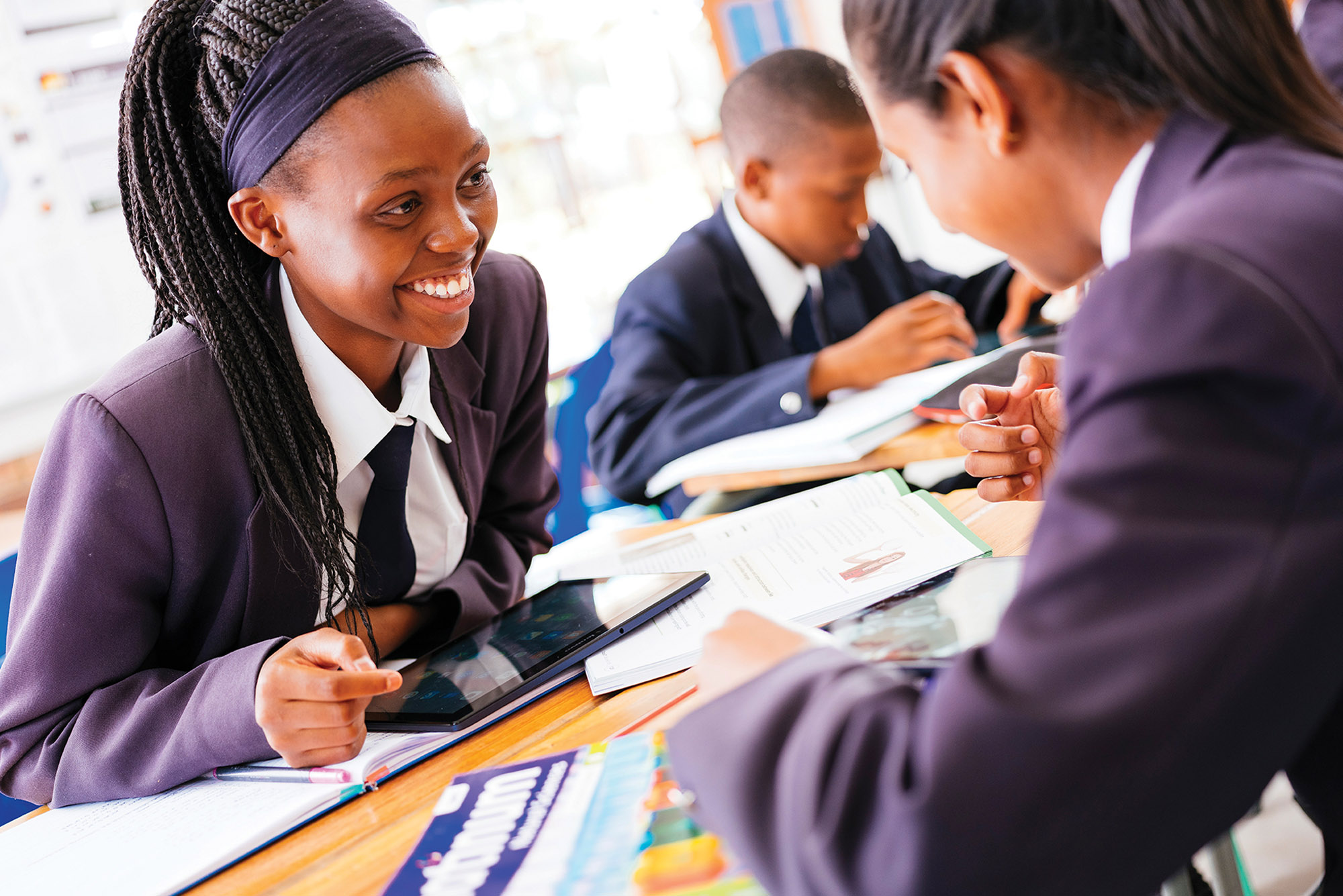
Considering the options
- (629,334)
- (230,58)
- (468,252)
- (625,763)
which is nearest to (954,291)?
(629,334)

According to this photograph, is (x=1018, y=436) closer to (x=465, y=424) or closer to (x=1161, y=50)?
(x=1161, y=50)

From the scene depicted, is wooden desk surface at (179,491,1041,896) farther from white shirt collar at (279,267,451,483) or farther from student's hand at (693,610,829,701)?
white shirt collar at (279,267,451,483)

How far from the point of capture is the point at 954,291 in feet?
8.18

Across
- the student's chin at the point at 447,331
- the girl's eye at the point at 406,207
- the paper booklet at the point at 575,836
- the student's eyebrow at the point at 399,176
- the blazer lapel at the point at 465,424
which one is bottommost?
the paper booklet at the point at 575,836

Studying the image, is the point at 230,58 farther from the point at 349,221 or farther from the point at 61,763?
the point at 61,763

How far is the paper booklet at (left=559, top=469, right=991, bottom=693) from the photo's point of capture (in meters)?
0.98

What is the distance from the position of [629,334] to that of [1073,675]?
1.74m

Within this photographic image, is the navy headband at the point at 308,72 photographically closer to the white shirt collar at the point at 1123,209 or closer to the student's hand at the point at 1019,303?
the white shirt collar at the point at 1123,209

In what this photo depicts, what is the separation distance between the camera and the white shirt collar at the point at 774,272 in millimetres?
2258

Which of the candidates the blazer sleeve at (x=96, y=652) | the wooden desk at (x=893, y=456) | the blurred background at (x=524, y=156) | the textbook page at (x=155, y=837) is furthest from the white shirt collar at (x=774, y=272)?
the textbook page at (x=155, y=837)

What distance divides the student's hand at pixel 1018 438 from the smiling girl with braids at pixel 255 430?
57 centimetres

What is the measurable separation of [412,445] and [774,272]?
3.83ft

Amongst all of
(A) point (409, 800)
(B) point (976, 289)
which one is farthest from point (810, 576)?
(B) point (976, 289)

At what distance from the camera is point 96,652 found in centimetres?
103
